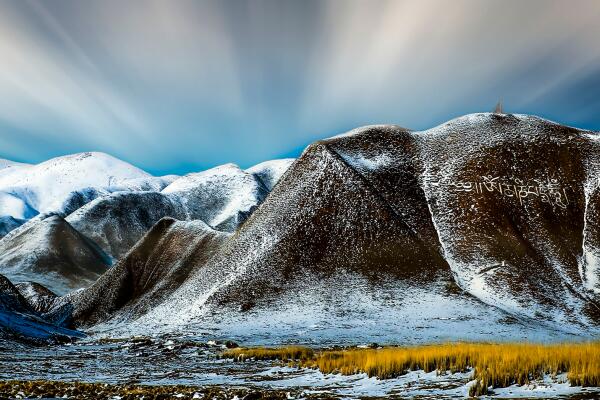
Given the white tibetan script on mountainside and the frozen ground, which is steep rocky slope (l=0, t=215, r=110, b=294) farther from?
the frozen ground

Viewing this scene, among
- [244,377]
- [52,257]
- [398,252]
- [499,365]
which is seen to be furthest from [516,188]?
[52,257]

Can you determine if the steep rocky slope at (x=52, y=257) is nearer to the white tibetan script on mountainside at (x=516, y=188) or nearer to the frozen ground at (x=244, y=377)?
the white tibetan script on mountainside at (x=516, y=188)

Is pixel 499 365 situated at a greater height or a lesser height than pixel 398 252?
lesser

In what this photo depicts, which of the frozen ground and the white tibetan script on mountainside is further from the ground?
the white tibetan script on mountainside

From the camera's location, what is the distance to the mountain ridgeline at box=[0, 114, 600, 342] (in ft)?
197

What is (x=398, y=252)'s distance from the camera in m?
77.8

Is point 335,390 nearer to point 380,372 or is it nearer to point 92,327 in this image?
point 380,372

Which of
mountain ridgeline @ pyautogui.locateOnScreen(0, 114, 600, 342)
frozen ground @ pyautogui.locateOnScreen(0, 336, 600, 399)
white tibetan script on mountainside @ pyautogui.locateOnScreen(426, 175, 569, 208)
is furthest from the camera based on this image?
white tibetan script on mountainside @ pyautogui.locateOnScreen(426, 175, 569, 208)

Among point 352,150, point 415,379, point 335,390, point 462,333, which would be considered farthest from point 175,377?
point 352,150

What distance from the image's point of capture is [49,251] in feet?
552

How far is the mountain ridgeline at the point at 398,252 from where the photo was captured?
59.9 m

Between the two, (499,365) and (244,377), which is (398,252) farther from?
(499,365)

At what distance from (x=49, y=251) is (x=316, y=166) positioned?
124 metres

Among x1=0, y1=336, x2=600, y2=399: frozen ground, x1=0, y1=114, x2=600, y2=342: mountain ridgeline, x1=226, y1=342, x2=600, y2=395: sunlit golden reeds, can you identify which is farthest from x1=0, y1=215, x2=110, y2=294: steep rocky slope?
x1=226, y1=342, x2=600, y2=395: sunlit golden reeds
